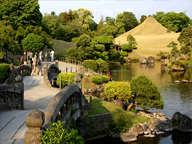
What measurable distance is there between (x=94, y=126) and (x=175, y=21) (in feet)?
402

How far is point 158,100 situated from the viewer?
78.6 feet

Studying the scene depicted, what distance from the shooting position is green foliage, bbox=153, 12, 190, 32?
414 feet

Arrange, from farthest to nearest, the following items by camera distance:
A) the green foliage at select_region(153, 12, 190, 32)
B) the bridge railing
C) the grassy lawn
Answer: the green foliage at select_region(153, 12, 190, 32)
the grassy lawn
the bridge railing

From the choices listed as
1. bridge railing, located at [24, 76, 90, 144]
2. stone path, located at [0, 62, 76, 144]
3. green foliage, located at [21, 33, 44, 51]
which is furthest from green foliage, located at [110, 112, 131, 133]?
green foliage, located at [21, 33, 44, 51]

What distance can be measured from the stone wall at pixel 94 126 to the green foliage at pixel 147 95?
20.0ft

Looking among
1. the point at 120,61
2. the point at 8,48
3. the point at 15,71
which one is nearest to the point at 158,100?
the point at 15,71

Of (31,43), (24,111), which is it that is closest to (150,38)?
(31,43)

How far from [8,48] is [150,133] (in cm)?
2411

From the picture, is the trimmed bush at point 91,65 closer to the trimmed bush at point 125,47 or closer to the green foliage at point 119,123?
the green foliage at point 119,123

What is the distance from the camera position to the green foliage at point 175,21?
126m

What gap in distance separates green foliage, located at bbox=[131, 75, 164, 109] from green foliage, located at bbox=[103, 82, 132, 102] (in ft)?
2.27

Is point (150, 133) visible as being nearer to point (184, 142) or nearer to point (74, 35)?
point (184, 142)

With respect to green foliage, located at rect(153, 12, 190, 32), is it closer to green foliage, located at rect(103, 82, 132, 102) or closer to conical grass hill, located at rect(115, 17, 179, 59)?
conical grass hill, located at rect(115, 17, 179, 59)

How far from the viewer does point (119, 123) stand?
1939 centimetres
